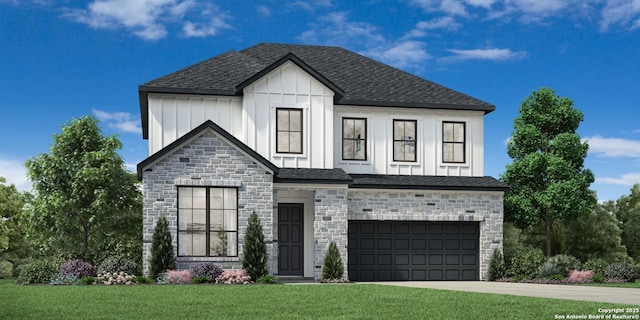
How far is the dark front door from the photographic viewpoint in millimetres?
27688

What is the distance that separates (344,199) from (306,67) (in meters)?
4.90

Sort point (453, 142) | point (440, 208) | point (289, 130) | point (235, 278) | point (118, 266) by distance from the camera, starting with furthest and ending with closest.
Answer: point (453, 142), point (440, 208), point (289, 130), point (118, 266), point (235, 278)

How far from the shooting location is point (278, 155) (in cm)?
2750

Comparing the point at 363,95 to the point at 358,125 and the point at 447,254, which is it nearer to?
the point at 358,125

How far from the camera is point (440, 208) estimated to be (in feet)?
92.9

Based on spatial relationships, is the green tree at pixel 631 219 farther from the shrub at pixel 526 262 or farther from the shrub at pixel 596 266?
the shrub at pixel 596 266

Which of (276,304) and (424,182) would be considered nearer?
(276,304)

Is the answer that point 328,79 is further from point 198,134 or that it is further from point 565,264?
point 565,264

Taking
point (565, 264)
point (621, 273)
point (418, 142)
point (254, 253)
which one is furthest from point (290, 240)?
point (621, 273)

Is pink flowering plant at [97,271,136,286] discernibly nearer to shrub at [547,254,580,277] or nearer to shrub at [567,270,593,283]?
shrub at [567,270,593,283]

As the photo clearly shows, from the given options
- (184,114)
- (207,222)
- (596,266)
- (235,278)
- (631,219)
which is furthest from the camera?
(631,219)

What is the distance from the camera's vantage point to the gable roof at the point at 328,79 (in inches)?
1080

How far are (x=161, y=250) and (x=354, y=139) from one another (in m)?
8.58

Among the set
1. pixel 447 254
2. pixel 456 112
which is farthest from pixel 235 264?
pixel 456 112
